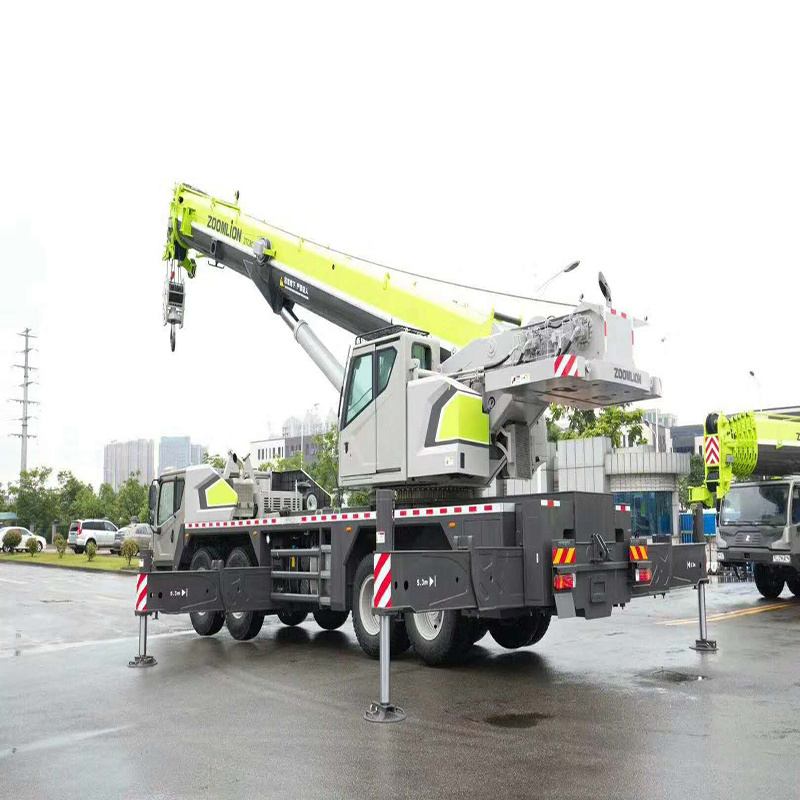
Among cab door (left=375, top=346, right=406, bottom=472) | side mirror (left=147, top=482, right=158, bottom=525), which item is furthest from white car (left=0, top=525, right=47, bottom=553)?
cab door (left=375, top=346, right=406, bottom=472)

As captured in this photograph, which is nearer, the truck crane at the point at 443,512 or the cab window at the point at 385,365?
the truck crane at the point at 443,512

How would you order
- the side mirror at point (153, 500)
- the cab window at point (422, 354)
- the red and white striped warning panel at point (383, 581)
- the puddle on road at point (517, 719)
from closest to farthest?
the puddle on road at point (517, 719) → the red and white striped warning panel at point (383, 581) → the cab window at point (422, 354) → the side mirror at point (153, 500)

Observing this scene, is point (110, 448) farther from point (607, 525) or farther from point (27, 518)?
point (607, 525)

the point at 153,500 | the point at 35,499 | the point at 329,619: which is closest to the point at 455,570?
the point at 329,619

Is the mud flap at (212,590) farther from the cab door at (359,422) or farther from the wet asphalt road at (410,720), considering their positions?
the cab door at (359,422)

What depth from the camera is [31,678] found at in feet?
32.4

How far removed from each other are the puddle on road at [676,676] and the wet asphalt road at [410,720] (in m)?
0.05

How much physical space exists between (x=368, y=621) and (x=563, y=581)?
9.39 feet

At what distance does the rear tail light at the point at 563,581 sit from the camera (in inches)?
361

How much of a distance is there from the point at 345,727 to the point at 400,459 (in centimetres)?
421

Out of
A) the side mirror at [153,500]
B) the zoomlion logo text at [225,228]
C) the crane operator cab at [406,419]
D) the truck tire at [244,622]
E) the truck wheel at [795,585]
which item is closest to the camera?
the crane operator cab at [406,419]

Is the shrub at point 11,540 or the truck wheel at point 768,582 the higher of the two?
the truck wheel at point 768,582

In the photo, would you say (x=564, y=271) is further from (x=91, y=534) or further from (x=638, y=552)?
(x=91, y=534)

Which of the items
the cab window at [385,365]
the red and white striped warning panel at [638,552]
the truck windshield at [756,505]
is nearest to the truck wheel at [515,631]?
the red and white striped warning panel at [638,552]
